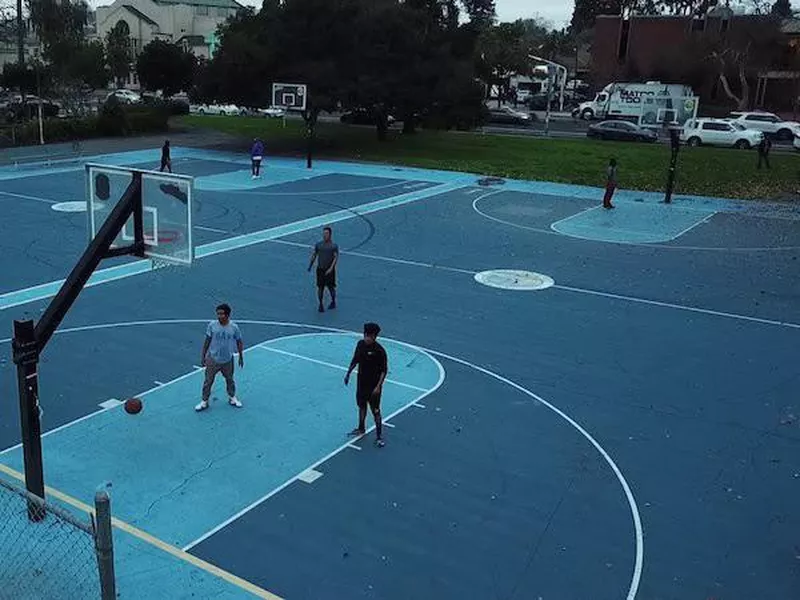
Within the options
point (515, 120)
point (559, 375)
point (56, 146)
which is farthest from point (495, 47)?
point (559, 375)

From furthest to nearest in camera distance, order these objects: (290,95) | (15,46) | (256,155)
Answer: (15,46), (290,95), (256,155)

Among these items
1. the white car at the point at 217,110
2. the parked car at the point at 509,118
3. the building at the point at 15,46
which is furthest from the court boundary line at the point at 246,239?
the building at the point at 15,46

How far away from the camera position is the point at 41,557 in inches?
305

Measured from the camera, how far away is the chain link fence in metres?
7.22

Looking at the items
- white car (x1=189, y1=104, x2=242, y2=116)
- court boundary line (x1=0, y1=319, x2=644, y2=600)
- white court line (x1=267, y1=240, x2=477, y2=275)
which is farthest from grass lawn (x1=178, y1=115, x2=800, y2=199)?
court boundary line (x1=0, y1=319, x2=644, y2=600)

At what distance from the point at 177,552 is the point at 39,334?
2.52m

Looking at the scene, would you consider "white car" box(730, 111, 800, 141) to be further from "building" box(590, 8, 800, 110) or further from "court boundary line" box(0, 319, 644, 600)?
"court boundary line" box(0, 319, 644, 600)

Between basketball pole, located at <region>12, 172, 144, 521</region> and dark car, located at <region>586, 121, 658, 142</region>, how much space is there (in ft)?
146

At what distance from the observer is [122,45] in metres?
85.9

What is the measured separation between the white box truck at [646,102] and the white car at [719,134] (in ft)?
11.3

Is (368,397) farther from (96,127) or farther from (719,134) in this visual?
(719,134)

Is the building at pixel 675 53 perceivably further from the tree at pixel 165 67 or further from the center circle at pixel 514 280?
the center circle at pixel 514 280

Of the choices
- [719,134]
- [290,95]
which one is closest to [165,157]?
[290,95]

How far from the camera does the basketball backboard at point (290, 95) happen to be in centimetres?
3719
